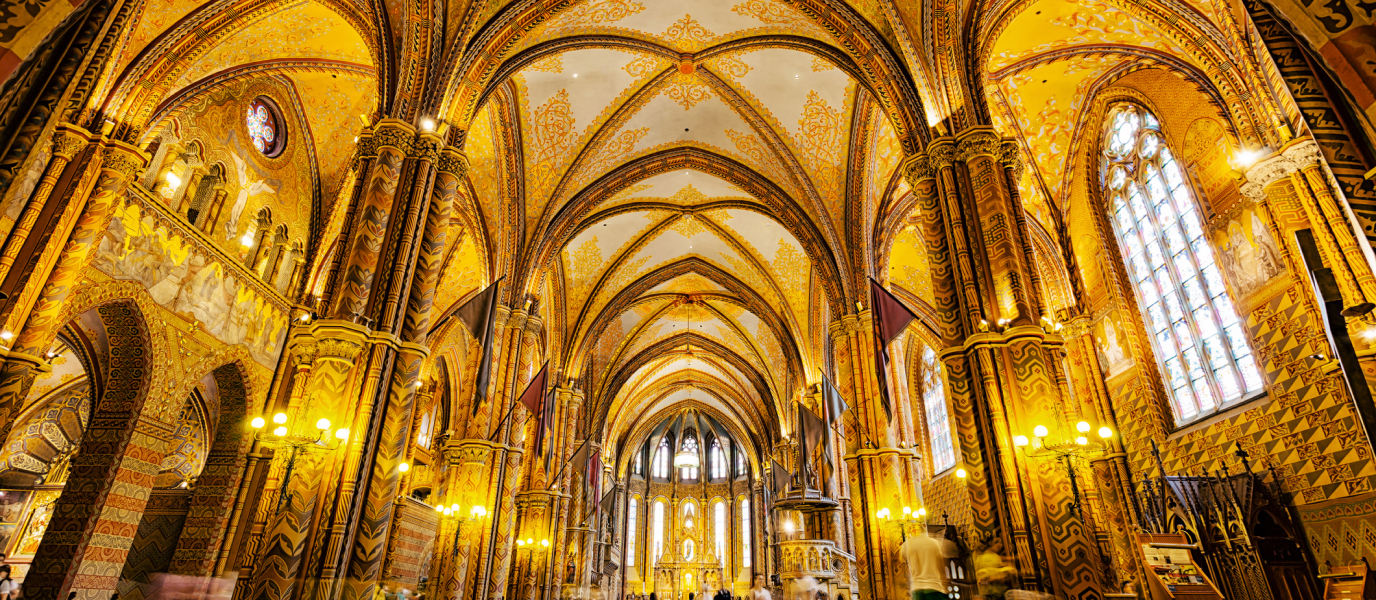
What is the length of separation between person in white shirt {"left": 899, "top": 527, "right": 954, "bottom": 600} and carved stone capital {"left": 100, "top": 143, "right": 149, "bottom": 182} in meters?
9.93

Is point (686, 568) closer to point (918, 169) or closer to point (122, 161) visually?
point (918, 169)

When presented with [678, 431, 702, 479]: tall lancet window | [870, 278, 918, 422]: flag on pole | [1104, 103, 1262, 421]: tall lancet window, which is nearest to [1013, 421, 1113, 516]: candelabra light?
[870, 278, 918, 422]: flag on pole

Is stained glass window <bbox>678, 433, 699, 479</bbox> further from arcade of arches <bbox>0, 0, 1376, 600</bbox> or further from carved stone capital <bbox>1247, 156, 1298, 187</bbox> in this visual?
carved stone capital <bbox>1247, 156, 1298, 187</bbox>

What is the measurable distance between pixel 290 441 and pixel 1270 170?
1007 cm

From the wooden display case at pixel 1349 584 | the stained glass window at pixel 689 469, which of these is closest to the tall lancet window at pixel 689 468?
the stained glass window at pixel 689 469

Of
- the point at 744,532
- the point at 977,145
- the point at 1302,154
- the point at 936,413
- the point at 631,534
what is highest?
the point at 977,145

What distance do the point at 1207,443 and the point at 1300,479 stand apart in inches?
60.2

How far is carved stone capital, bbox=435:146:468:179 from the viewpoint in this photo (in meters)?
8.19

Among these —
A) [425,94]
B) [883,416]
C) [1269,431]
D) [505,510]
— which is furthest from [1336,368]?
[505,510]

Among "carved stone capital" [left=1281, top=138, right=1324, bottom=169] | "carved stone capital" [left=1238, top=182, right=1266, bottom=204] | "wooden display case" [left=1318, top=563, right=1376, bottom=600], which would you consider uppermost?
"carved stone capital" [left=1238, top=182, right=1266, bottom=204]

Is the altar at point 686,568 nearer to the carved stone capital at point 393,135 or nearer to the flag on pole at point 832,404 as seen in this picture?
the flag on pole at point 832,404

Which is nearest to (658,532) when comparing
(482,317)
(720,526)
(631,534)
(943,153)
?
(631,534)

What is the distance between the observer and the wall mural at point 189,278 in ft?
30.9

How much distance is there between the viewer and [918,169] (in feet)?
27.1
